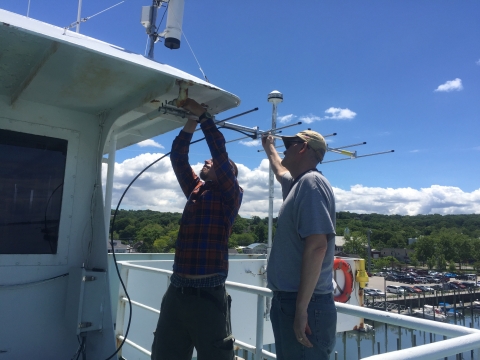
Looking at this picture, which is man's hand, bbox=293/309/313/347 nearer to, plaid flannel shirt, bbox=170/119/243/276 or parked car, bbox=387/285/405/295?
plaid flannel shirt, bbox=170/119/243/276

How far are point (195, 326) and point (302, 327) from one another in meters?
0.68

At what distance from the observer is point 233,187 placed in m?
2.12

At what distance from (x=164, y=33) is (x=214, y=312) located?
2.21 meters

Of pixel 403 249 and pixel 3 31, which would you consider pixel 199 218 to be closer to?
pixel 3 31

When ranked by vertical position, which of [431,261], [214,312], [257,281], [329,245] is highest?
[329,245]

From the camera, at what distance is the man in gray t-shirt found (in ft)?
4.98

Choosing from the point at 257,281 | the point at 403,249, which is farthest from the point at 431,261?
the point at 257,281

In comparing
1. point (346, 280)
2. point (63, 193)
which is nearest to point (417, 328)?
point (63, 193)

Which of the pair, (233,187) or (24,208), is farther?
(24,208)

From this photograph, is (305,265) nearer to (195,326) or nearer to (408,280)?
(195,326)

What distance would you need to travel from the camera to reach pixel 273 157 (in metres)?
2.51

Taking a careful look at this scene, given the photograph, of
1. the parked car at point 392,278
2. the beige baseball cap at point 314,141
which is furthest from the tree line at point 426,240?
the beige baseball cap at point 314,141

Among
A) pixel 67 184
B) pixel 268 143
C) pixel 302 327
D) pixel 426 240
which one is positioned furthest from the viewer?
pixel 426 240

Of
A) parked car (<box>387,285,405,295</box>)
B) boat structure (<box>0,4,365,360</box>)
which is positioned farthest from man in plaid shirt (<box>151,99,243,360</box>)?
parked car (<box>387,285,405,295</box>)
